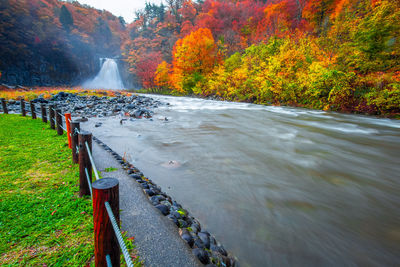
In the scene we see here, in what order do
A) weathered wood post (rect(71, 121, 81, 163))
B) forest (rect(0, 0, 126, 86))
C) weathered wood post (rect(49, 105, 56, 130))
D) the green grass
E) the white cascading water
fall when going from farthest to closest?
the white cascading water, forest (rect(0, 0, 126, 86)), weathered wood post (rect(49, 105, 56, 130)), weathered wood post (rect(71, 121, 81, 163)), the green grass

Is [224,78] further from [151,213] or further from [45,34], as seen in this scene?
[45,34]

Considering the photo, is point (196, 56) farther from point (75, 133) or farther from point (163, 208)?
point (163, 208)

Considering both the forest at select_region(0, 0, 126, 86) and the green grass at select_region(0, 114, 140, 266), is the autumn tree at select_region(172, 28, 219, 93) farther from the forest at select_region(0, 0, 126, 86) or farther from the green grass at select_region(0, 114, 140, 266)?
the forest at select_region(0, 0, 126, 86)

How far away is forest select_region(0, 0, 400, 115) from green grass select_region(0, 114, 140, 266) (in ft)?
45.7

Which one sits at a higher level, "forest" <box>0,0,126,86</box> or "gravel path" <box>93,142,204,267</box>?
"forest" <box>0,0,126,86</box>

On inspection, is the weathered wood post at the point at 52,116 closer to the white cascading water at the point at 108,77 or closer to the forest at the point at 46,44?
the forest at the point at 46,44

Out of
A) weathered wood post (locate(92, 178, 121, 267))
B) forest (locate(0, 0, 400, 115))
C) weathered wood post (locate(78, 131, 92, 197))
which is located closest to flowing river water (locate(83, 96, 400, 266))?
weathered wood post (locate(78, 131, 92, 197))

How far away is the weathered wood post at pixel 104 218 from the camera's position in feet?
4.01

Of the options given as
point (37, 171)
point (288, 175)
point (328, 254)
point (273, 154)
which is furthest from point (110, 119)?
point (328, 254)

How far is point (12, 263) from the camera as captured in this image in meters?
1.75

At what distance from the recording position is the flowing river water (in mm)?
2490

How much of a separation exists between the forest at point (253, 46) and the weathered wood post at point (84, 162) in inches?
536

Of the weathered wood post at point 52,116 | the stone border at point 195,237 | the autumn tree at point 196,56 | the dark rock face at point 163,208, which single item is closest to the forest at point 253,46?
the autumn tree at point 196,56

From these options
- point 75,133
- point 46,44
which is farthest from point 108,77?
point 75,133
